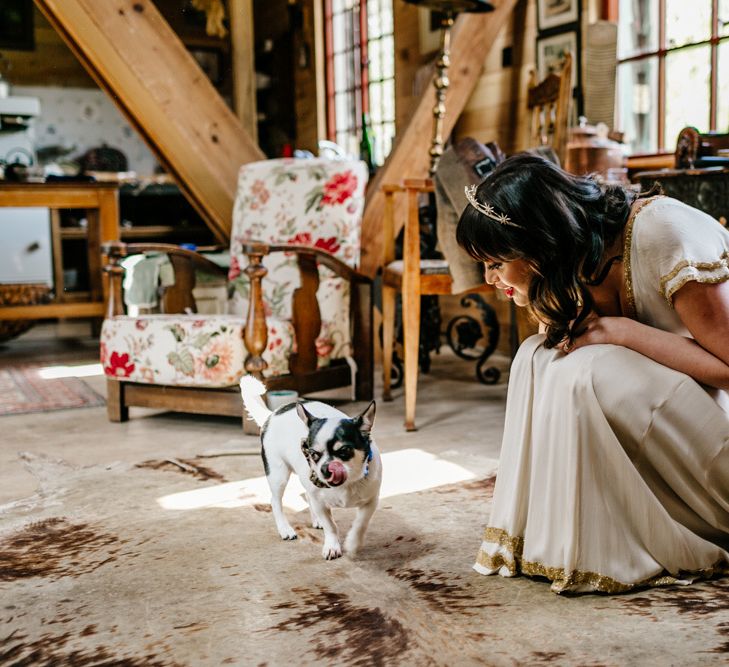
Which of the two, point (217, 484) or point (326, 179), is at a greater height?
point (326, 179)

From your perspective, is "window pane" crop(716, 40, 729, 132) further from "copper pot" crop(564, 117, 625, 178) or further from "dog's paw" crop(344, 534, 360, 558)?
"dog's paw" crop(344, 534, 360, 558)

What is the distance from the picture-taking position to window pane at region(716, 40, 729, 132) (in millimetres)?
3594

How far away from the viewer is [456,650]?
56.1 inches

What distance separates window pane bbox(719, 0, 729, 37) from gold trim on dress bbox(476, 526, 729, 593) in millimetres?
2689

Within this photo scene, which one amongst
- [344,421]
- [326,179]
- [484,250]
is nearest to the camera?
[484,250]

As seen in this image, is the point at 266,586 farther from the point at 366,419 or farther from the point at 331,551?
the point at 366,419

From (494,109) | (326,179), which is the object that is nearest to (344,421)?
(326,179)

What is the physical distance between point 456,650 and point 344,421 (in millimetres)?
489

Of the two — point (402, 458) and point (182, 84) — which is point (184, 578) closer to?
point (402, 458)

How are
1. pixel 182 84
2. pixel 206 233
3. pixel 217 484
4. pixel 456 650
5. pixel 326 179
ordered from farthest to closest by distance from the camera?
pixel 206 233 → pixel 182 84 → pixel 326 179 → pixel 217 484 → pixel 456 650

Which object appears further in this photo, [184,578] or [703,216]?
[184,578]

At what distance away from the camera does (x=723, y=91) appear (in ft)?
11.8

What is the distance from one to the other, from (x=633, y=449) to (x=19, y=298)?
15.6 ft

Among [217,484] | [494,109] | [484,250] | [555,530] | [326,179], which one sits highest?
[494,109]
